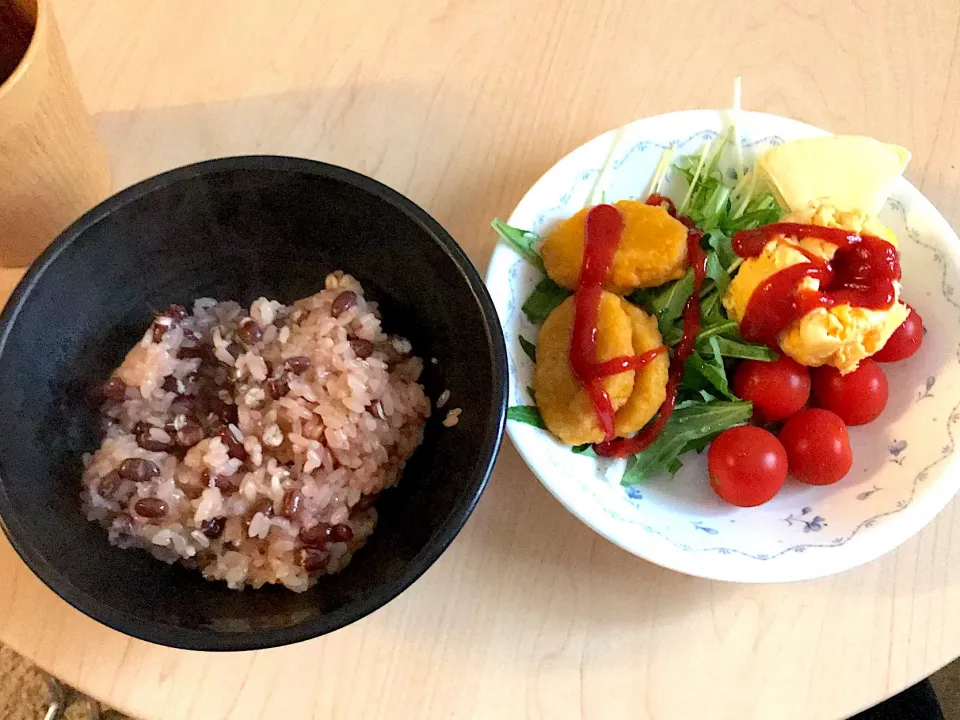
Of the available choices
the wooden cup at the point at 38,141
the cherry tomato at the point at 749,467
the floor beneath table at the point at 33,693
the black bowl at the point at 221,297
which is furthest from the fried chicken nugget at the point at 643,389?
the floor beneath table at the point at 33,693

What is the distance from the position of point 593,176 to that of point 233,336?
0.54 m

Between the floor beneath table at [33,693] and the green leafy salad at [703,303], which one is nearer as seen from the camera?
the green leafy salad at [703,303]

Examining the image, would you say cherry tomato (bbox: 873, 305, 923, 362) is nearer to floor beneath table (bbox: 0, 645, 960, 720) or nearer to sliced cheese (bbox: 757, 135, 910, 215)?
sliced cheese (bbox: 757, 135, 910, 215)

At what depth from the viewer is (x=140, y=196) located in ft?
2.91

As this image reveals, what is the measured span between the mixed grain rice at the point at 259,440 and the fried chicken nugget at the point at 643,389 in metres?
0.26

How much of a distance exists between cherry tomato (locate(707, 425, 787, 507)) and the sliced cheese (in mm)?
329

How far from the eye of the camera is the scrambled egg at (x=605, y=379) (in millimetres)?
985

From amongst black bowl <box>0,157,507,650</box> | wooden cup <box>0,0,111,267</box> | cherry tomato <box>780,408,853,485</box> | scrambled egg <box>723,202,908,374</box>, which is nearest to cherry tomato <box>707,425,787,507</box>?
cherry tomato <box>780,408,853,485</box>

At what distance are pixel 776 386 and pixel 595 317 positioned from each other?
0.27 m

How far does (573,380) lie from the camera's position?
100 centimetres

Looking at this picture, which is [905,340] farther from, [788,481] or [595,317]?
[595,317]

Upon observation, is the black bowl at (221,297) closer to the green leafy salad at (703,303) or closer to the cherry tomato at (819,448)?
the green leafy salad at (703,303)

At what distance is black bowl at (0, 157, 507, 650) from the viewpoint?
808 millimetres

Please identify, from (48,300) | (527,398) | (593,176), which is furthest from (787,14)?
(48,300)
